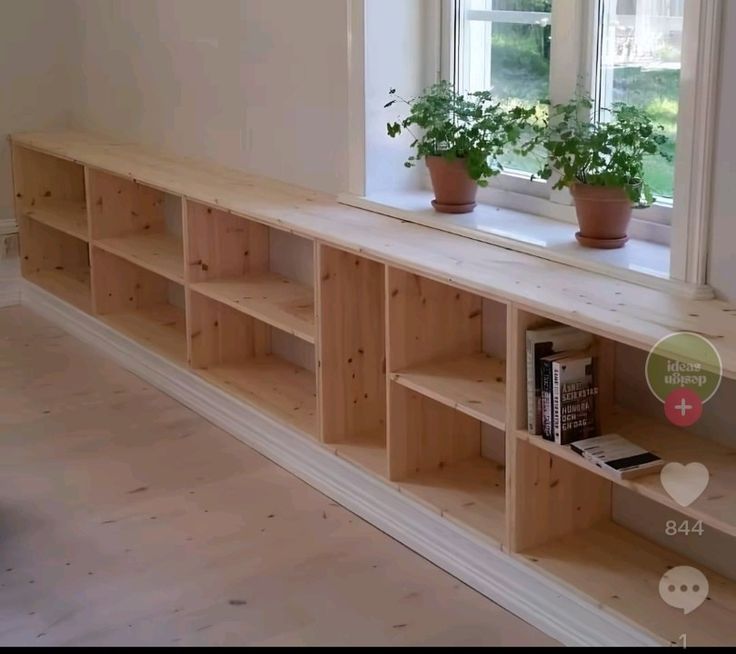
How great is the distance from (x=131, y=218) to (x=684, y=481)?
277cm

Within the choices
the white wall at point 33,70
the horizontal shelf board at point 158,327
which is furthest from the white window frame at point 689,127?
the white wall at point 33,70

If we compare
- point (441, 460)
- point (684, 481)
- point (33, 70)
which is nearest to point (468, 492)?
point (441, 460)

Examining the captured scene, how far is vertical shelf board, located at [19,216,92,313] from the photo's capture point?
4.89 metres

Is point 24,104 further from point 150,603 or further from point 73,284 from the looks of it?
point 150,603

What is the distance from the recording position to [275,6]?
3.57 metres

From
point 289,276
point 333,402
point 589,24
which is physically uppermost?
point 589,24

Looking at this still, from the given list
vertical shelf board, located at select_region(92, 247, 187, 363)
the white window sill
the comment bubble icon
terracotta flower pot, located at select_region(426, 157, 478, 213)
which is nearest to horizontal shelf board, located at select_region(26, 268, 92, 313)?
vertical shelf board, located at select_region(92, 247, 187, 363)

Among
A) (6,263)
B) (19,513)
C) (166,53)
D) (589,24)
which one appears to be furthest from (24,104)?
(589,24)

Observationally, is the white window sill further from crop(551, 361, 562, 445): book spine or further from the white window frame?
crop(551, 361, 562, 445): book spine

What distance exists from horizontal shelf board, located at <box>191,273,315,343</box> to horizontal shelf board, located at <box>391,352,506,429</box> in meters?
0.43

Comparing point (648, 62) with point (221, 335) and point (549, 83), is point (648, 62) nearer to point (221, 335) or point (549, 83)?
point (549, 83)

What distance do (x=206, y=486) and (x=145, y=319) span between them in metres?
1.30

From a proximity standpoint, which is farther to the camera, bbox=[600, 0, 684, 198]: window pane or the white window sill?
bbox=[600, 0, 684, 198]: window pane

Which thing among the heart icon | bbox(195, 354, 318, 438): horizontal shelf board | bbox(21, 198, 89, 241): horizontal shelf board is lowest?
bbox(195, 354, 318, 438): horizontal shelf board
